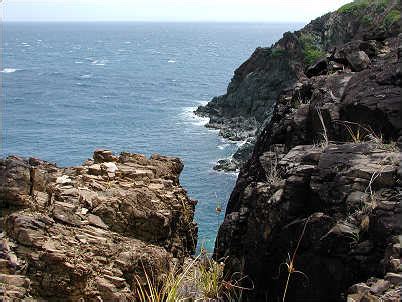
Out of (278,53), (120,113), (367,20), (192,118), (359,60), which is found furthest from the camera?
(120,113)

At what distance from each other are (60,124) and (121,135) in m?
11.4

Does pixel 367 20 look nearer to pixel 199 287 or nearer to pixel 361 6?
pixel 361 6

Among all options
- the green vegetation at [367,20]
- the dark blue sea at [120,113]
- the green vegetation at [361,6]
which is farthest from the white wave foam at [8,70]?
the green vegetation at [367,20]

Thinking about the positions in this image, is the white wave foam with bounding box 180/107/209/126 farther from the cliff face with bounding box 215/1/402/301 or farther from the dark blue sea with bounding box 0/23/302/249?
the cliff face with bounding box 215/1/402/301

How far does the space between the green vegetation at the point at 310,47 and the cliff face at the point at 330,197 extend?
66.6 metres

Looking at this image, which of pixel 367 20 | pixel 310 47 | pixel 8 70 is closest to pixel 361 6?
pixel 367 20

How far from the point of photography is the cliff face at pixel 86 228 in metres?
8.62

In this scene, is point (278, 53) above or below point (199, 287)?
above

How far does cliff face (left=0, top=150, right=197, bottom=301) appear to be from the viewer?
8625 millimetres

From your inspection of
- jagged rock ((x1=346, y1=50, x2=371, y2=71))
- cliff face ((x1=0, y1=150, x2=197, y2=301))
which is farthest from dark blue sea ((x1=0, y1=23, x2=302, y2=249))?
jagged rock ((x1=346, y1=50, x2=371, y2=71))

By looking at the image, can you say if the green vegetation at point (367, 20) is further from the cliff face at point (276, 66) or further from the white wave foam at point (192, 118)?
the white wave foam at point (192, 118)

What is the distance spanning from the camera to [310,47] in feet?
265

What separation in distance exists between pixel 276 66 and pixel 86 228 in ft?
243

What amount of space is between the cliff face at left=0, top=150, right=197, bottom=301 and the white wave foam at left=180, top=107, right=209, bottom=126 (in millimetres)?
67978
